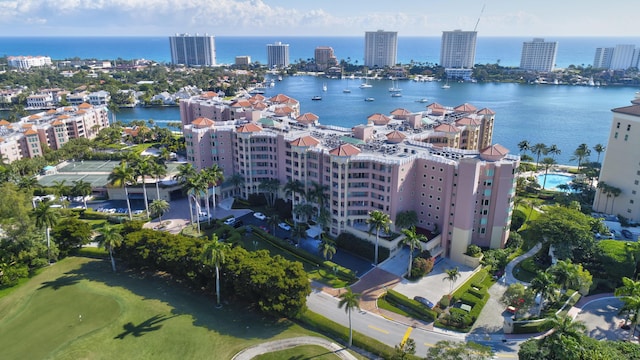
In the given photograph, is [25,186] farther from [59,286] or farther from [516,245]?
[516,245]

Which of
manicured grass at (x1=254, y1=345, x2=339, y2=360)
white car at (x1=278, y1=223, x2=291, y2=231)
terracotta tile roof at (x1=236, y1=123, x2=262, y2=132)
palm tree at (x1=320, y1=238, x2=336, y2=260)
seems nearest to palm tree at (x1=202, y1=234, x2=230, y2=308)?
manicured grass at (x1=254, y1=345, x2=339, y2=360)

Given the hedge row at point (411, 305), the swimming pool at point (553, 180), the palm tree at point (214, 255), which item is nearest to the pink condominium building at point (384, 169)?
the hedge row at point (411, 305)

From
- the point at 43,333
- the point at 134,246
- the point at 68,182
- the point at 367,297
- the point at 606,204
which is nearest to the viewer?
the point at 43,333

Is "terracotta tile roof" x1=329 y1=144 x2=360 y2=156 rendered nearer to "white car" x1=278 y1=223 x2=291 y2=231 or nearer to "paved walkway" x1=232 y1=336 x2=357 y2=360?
"white car" x1=278 y1=223 x2=291 y2=231

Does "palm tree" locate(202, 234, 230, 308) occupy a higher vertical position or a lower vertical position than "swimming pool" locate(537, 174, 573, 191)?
higher

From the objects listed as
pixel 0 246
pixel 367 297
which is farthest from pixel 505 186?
pixel 0 246

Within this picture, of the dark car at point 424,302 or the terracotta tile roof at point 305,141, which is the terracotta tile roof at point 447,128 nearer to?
the terracotta tile roof at point 305,141
